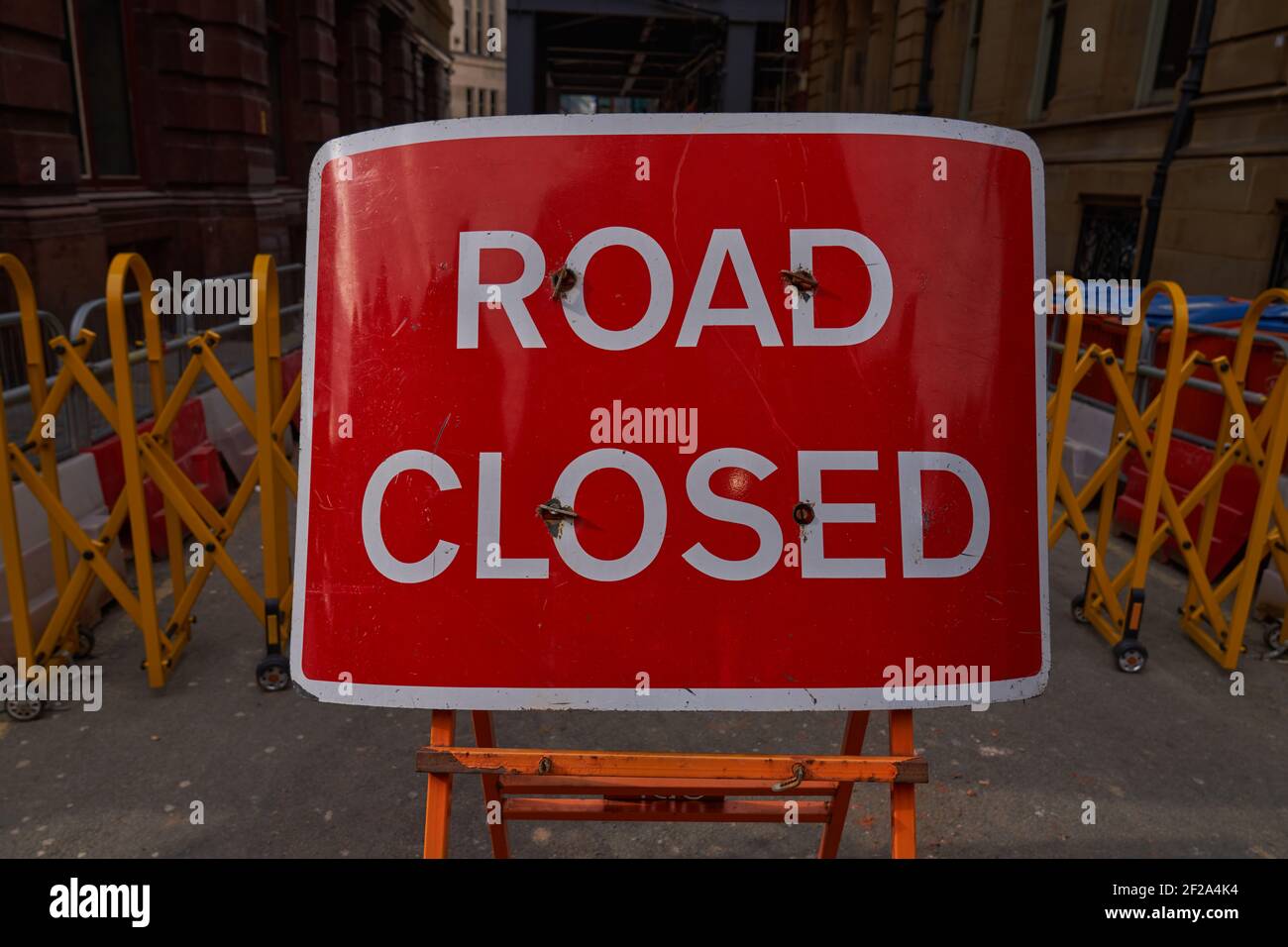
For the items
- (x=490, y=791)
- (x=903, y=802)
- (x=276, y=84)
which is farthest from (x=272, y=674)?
(x=276, y=84)

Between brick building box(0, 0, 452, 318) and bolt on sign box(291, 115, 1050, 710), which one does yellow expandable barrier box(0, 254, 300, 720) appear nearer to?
bolt on sign box(291, 115, 1050, 710)

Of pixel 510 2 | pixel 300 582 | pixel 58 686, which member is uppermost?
pixel 510 2

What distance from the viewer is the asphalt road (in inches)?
128

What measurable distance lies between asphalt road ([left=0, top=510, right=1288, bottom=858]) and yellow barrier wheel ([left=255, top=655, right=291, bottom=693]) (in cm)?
5

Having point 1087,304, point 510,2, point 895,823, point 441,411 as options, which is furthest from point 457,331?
point 510,2

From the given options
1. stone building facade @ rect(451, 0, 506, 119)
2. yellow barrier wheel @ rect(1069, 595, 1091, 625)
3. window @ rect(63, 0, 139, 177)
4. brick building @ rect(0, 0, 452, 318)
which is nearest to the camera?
yellow barrier wheel @ rect(1069, 595, 1091, 625)

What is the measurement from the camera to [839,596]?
1.86 m

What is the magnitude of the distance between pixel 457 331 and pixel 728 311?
0.55m

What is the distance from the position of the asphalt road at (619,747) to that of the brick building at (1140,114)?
712 cm

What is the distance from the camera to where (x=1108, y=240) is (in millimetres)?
12789

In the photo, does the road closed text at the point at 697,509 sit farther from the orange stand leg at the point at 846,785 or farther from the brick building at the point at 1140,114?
the brick building at the point at 1140,114

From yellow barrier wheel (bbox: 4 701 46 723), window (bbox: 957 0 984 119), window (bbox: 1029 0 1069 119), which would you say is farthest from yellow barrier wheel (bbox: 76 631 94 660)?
window (bbox: 957 0 984 119)
